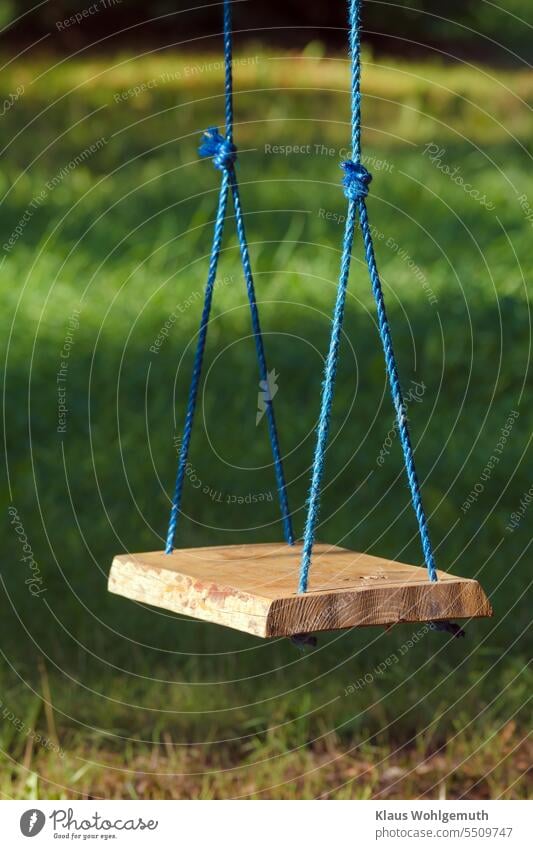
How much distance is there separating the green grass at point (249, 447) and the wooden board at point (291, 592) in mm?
1364

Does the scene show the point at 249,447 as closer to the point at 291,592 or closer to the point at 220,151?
the point at 220,151

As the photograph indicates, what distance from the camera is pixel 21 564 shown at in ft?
16.3

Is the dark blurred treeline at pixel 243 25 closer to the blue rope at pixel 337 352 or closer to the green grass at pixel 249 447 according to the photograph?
the green grass at pixel 249 447

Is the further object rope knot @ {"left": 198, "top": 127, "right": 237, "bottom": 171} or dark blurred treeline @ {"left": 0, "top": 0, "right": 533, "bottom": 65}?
dark blurred treeline @ {"left": 0, "top": 0, "right": 533, "bottom": 65}

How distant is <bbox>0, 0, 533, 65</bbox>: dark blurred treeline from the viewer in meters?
11.8

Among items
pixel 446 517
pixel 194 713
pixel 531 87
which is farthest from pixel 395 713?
pixel 531 87

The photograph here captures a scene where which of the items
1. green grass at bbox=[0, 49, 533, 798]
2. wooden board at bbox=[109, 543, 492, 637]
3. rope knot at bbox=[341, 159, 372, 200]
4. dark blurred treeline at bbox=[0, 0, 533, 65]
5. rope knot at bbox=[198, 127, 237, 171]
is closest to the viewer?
wooden board at bbox=[109, 543, 492, 637]
